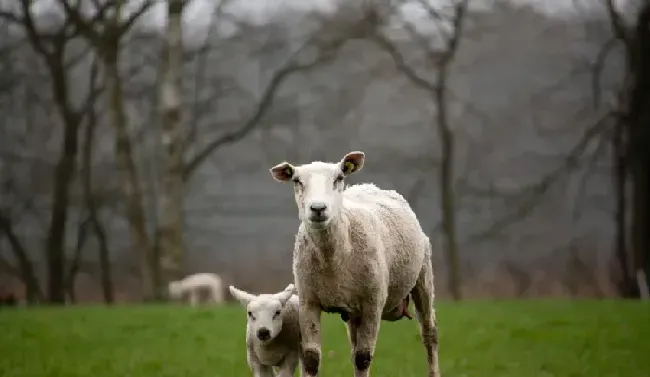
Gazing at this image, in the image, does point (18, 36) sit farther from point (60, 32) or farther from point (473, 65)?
point (473, 65)

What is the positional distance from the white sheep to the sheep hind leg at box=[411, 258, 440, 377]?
15.7 m

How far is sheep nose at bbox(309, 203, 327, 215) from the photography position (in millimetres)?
6590

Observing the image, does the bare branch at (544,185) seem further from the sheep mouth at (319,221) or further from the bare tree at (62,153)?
the sheep mouth at (319,221)

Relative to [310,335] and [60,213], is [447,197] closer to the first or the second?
[60,213]

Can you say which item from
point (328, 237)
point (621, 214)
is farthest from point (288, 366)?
point (621, 214)

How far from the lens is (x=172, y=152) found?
24.9 m

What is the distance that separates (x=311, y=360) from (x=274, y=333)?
2.13 feet

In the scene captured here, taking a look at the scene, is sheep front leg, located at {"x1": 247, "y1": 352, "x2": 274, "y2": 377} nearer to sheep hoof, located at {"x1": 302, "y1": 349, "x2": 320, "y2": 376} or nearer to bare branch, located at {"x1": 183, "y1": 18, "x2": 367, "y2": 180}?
sheep hoof, located at {"x1": 302, "y1": 349, "x2": 320, "y2": 376}

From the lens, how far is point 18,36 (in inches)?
1249

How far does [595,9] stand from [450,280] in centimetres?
948

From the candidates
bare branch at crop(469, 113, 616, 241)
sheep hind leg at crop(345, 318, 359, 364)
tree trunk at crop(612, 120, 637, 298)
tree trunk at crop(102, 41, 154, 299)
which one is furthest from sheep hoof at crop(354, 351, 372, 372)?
tree trunk at crop(612, 120, 637, 298)

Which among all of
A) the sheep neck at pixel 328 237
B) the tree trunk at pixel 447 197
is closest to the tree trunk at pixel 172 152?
the tree trunk at pixel 447 197

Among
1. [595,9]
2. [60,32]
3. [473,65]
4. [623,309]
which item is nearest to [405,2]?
[473,65]

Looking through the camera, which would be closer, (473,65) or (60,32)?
(60,32)
